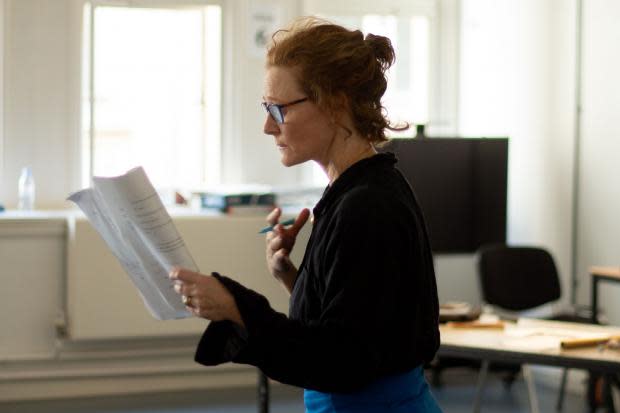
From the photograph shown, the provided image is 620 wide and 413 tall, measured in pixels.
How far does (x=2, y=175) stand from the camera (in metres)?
5.52

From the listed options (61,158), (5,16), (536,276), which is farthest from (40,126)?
(536,276)

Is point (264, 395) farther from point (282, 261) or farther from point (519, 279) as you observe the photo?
point (282, 261)

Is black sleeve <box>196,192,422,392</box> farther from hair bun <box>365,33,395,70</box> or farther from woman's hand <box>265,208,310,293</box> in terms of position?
woman's hand <box>265,208,310,293</box>

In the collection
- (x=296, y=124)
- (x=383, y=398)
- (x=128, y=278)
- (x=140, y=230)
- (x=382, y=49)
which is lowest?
(x=128, y=278)

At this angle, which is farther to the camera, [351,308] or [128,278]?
[128,278]

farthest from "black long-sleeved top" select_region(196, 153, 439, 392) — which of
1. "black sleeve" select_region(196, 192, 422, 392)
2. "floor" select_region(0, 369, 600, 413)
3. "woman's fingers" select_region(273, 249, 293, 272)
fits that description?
"floor" select_region(0, 369, 600, 413)

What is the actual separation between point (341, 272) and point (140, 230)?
0.37 metres

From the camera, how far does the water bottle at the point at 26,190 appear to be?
5441mm

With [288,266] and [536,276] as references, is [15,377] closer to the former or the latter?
[536,276]

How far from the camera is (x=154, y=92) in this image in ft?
19.2

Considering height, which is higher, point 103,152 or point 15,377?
point 103,152

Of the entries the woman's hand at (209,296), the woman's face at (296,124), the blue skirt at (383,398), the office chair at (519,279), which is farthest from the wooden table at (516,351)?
the woman's hand at (209,296)

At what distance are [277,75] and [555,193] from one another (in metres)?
4.33

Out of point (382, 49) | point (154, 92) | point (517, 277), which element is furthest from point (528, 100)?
point (382, 49)
